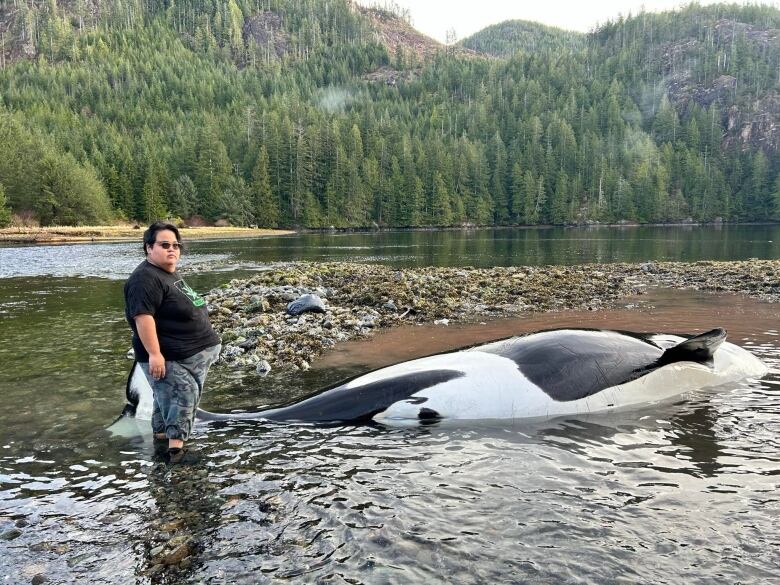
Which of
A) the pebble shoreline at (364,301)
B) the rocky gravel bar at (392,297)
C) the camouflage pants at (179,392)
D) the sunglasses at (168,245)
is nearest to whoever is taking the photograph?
the pebble shoreline at (364,301)

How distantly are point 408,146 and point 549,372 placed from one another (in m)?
129

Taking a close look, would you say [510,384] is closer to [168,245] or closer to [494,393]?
[494,393]

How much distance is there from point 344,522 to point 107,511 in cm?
218

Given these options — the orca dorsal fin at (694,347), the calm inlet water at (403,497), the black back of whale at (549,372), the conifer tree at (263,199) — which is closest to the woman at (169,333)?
the calm inlet water at (403,497)

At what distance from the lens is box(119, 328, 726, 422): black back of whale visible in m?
7.08

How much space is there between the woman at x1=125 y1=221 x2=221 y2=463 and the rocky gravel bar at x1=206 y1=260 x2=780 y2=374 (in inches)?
166

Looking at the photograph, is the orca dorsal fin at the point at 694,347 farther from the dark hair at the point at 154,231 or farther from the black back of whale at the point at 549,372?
the dark hair at the point at 154,231

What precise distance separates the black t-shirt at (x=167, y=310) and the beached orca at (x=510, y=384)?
106cm

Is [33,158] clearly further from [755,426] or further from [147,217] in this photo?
[755,426]

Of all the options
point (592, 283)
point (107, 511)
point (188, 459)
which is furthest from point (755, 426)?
point (592, 283)

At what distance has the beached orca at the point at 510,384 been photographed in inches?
277

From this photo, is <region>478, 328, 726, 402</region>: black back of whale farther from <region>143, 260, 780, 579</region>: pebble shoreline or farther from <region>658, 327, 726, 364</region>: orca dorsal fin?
<region>143, 260, 780, 579</region>: pebble shoreline

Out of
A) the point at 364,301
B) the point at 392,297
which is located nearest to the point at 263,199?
the point at 364,301

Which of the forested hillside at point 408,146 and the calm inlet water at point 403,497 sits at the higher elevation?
the forested hillside at point 408,146
